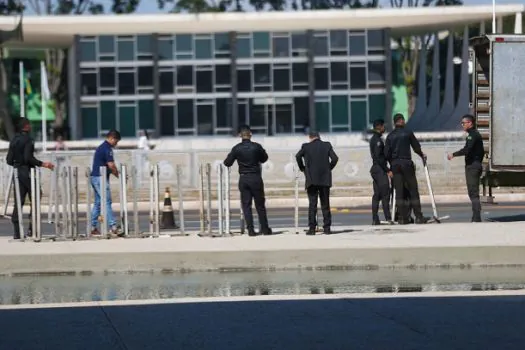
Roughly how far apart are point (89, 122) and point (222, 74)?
8507mm

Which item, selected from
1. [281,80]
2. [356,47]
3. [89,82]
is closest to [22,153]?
[89,82]

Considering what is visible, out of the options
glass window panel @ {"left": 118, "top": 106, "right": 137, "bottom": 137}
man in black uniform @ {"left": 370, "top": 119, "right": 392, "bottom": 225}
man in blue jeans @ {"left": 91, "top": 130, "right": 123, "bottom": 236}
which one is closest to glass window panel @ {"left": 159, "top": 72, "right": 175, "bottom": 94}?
glass window panel @ {"left": 118, "top": 106, "right": 137, "bottom": 137}

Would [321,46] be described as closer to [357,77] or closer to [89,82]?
[357,77]

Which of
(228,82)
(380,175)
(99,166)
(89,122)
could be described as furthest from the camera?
(89,122)

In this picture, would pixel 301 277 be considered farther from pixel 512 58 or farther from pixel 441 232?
pixel 512 58

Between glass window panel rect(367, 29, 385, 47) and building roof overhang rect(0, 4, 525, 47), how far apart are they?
1.09 m

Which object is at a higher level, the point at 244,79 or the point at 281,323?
the point at 244,79

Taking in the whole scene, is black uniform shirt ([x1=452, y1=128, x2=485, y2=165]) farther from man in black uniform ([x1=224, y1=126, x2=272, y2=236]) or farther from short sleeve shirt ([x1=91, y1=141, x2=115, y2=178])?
short sleeve shirt ([x1=91, y1=141, x2=115, y2=178])

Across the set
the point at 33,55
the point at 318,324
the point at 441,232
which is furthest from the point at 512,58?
the point at 33,55

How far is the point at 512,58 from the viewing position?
19.9 meters

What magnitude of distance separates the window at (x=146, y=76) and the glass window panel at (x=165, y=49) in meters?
1.20

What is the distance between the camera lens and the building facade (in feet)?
231

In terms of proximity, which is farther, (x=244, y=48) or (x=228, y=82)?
(x=244, y=48)

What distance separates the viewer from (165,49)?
233 feet
